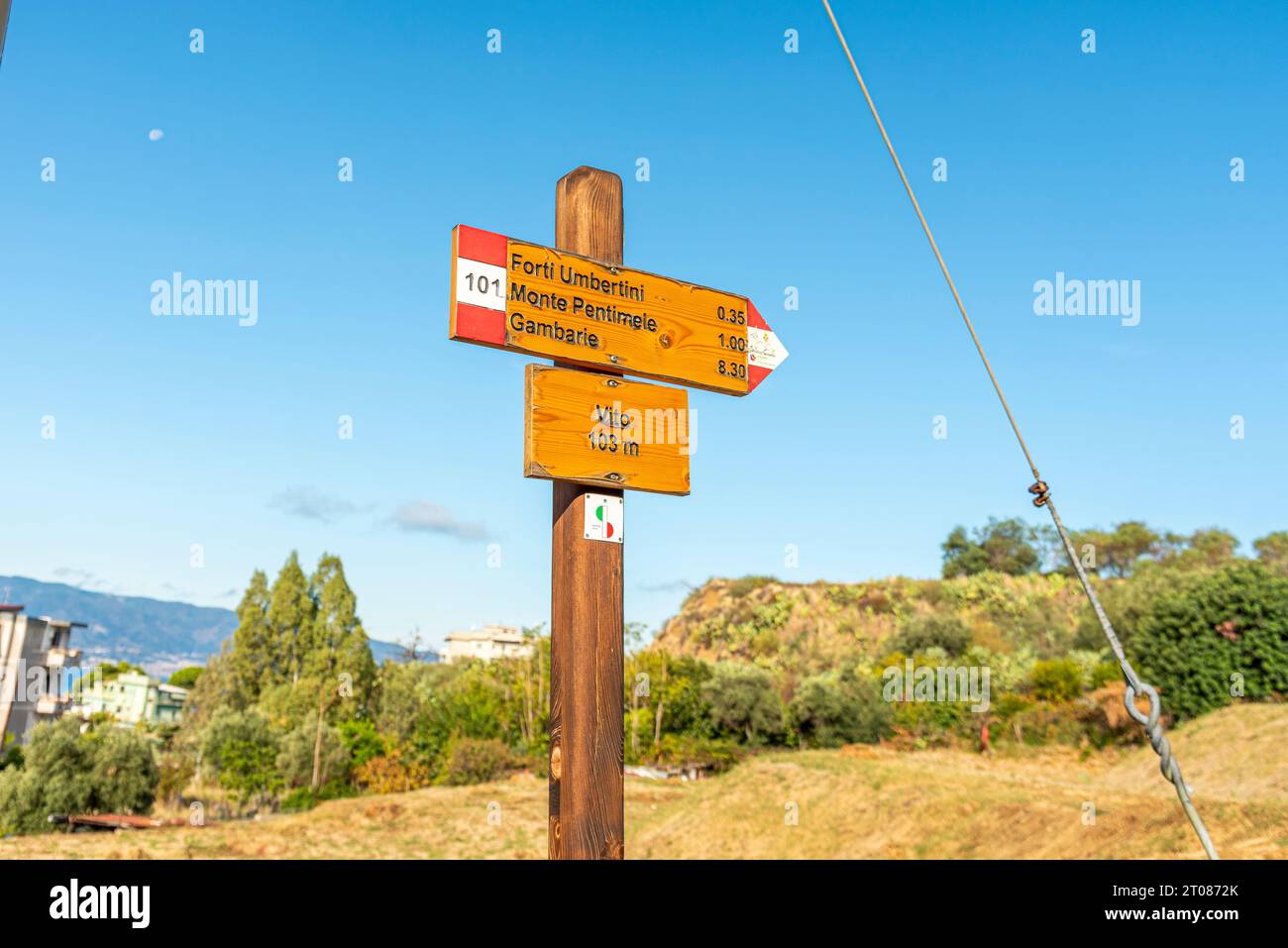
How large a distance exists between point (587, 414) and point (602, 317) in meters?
0.35

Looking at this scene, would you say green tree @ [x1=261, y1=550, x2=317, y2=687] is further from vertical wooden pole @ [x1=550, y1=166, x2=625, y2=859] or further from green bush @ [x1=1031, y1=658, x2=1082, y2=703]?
vertical wooden pole @ [x1=550, y1=166, x2=625, y2=859]

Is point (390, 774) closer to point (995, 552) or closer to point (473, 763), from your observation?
point (473, 763)

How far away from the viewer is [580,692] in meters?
2.75

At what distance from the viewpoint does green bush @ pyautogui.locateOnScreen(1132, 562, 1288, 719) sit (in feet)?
43.3

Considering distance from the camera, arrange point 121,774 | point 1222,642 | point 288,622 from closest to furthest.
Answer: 1. point 1222,642
2. point 121,774
3. point 288,622

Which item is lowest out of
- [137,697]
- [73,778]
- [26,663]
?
[137,697]

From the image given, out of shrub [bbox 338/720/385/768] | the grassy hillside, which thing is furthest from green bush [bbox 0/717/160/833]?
the grassy hillside

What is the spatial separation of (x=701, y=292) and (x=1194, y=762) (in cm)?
1139

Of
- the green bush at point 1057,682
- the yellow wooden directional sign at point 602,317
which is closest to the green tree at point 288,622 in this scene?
the green bush at point 1057,682

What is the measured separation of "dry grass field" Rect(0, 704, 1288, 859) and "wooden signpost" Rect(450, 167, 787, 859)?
636 centimetres

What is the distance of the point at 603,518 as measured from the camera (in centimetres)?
291

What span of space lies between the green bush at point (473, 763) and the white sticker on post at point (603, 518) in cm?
1490

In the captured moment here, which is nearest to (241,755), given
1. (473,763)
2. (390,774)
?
(390,774)
